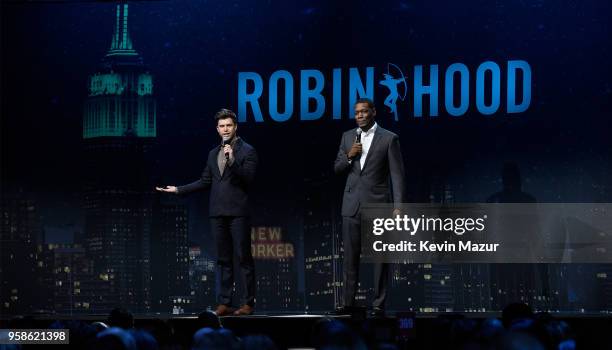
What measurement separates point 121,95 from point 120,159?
73cm

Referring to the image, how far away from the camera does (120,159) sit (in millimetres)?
11016

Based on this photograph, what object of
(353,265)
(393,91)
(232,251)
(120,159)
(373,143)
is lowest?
(353,265)

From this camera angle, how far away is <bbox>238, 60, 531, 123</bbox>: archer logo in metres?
10.2

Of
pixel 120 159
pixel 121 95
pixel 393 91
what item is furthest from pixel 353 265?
pixel 121 95

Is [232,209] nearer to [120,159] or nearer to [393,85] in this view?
[393,85]

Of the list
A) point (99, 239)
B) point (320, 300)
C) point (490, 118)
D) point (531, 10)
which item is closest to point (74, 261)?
point (99, 239)

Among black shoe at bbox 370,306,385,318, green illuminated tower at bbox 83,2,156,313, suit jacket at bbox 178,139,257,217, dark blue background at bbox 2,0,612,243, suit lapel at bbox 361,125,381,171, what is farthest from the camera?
green illuminated tower at bbox 83,2,156,313

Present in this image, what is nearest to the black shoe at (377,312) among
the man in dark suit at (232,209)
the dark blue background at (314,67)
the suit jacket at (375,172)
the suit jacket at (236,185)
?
the suit jacket at (375,172)

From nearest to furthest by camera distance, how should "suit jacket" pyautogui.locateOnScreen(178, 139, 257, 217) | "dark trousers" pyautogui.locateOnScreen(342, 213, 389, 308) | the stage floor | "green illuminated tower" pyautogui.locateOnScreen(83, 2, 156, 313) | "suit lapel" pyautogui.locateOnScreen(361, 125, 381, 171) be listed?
the stage floor → "dark trousers" pyautogui.locateOnScreen(342, 213, 389, 308) → "suit lapel" pyautogui.locateOnScreen(361, 125, 381, 171) → "suit jacket" pyautogui.locateOnScreen(178, 139, 257, 217) → "green illuminated tower" pyautogui.locateOnScreen(83, 2, 156, 313)

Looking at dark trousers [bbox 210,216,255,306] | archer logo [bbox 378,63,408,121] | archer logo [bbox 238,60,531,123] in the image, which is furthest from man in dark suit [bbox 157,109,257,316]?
archer logo [bbox 378,63,408,121]

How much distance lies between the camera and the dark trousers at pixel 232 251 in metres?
7.93

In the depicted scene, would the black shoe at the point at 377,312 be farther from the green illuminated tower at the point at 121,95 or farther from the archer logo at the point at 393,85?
the green illuminated tower at the point at 121,95

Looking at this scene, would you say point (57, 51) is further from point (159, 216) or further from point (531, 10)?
point (531, 10)

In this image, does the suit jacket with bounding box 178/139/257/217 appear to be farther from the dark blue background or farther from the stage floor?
the dark blue background
